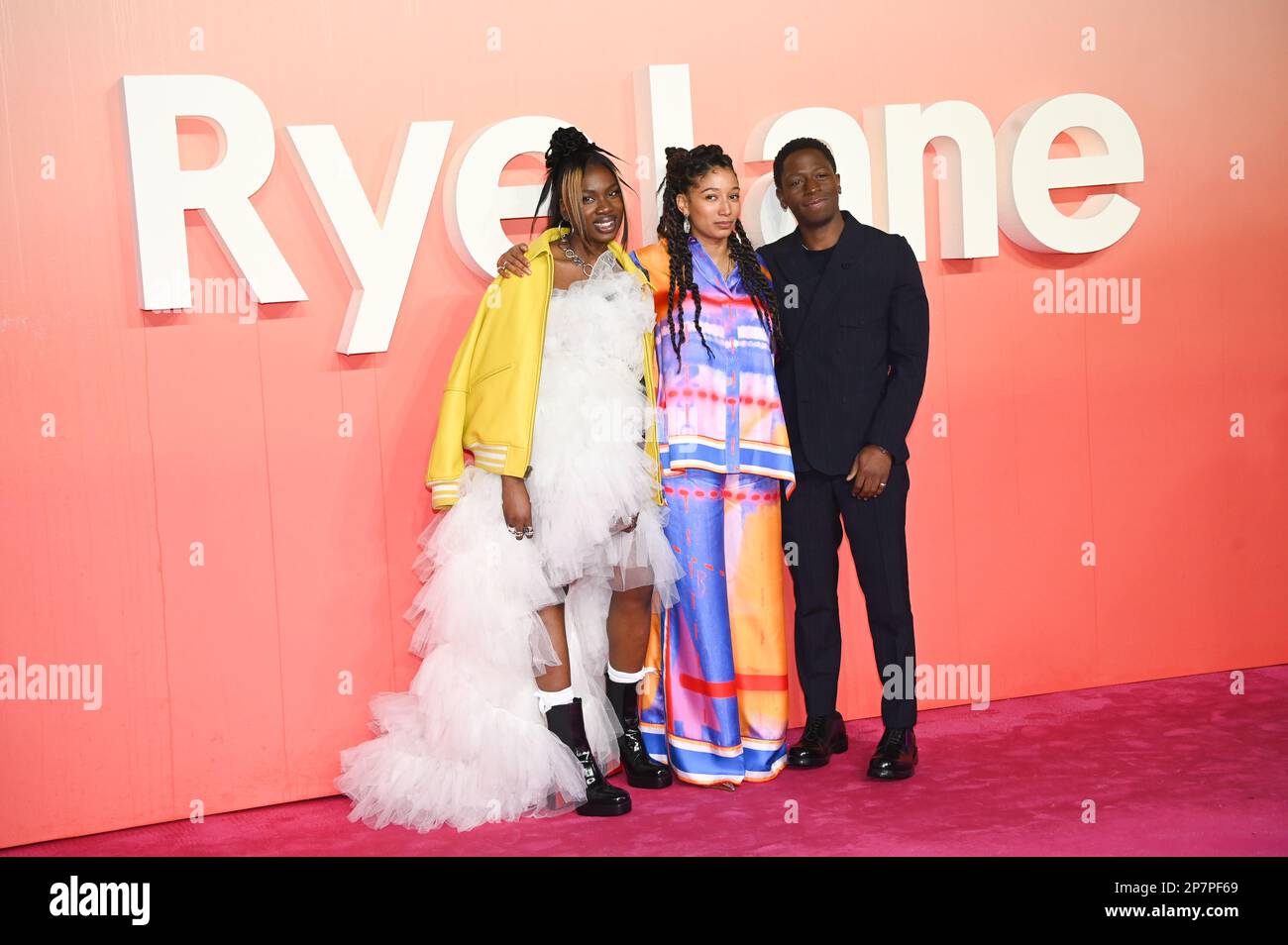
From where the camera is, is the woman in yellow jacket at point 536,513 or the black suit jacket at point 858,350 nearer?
the woman in yellow jacket at point 536,513

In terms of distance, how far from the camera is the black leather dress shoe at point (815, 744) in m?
3.38

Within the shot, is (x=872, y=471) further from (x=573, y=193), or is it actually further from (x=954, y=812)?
(x=573, y=193)

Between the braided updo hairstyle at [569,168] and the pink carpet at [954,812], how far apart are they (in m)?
1.44

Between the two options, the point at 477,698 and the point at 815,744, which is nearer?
the point at 477,698

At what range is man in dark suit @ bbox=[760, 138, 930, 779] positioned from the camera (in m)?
3.25

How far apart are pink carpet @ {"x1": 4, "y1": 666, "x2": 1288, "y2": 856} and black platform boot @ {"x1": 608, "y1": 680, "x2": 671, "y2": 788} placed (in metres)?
0.04

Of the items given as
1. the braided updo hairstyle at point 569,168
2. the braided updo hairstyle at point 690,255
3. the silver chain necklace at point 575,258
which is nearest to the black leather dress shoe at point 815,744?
the braided updo hairstyle at point 690,255

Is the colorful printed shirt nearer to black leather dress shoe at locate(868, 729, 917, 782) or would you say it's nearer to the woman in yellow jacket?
the woman in yellow jacket

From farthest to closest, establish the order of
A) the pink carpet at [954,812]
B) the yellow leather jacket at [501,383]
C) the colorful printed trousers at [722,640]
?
the colorful printed trousers at [722,640] → the yellow leather jacket at [501,383] → the pink carpet at [954,812]

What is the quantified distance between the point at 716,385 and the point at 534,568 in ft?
2.11

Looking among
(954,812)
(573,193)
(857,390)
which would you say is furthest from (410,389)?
(954,812)

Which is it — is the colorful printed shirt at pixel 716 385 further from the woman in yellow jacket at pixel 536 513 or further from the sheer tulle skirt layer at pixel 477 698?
the sheer tulle skirt layer at pixel 477 698

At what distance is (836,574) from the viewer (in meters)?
3.38

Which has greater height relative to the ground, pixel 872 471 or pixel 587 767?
pixel 872 471
